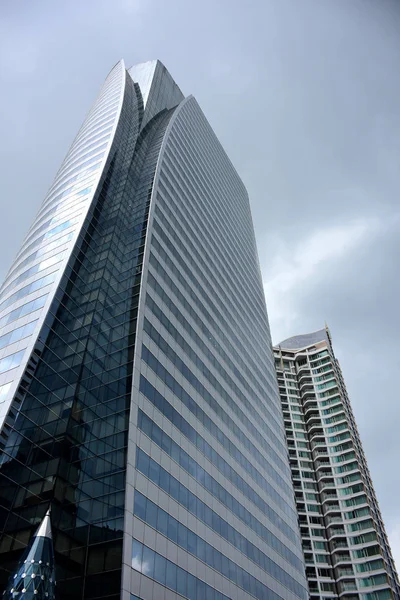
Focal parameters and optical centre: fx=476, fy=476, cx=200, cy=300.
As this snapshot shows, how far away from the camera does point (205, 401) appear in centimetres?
5500

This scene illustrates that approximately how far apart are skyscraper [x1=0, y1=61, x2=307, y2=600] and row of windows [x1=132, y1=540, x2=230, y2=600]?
139 mm

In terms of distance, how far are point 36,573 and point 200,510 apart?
58.7 feet

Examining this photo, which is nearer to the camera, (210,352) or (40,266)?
(40,266)

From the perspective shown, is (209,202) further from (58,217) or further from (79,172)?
(58,217)

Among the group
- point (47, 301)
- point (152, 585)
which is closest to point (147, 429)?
point (152, 585)

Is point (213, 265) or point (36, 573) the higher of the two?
point (213, 265)

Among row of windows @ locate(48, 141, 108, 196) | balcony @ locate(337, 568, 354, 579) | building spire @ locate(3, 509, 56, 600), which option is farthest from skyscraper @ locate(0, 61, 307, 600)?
balcony @ locate(337, 568, 354, 579)

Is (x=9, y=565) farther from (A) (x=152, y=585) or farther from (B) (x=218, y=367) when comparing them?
(B) (x=218, y=367)

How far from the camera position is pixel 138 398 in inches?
1678

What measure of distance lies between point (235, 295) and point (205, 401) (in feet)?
97.2

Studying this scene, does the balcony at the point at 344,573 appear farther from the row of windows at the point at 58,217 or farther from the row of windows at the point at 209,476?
the row of windows at the point at 58,217

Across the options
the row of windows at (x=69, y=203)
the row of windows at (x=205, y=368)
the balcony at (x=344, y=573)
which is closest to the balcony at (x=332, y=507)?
the balcony at (x=344, y=573)

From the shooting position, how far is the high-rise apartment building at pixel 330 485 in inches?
3529

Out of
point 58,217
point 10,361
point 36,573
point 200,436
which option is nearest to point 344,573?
point 200,436
